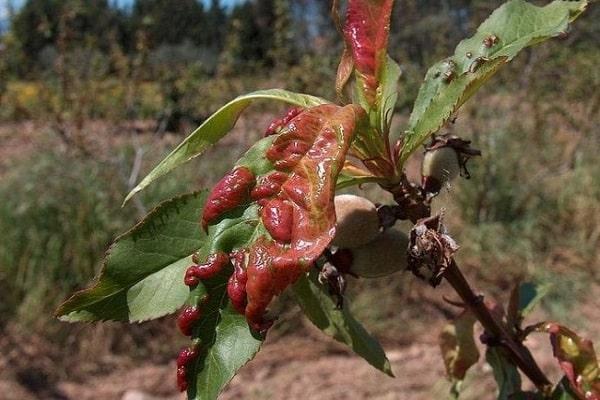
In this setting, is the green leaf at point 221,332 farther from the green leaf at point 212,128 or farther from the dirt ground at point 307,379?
the dirt ground at point 307,379

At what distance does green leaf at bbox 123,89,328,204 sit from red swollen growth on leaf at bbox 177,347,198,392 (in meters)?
0.15

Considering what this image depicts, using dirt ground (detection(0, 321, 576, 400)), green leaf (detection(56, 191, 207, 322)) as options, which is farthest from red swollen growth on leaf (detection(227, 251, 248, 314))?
dirt ground (detection(0, 321, 576, 400))

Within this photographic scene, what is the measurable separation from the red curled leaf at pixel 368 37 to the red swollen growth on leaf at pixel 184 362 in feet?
0.89

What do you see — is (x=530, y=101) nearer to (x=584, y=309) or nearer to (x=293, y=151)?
(x=584, y=309)

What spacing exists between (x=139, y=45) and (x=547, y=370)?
10.4 feet

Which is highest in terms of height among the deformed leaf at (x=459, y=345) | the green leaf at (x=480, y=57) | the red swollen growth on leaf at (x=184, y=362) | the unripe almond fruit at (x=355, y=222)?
the green leaf at (x=480, y=57)

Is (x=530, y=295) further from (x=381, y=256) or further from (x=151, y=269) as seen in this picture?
(x=151, y=269)

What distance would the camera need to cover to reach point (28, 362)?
3436 mm

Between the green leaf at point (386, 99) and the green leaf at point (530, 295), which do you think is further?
the green leaf at point (530, 295)

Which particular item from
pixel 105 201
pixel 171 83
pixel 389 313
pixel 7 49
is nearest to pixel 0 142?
pixel 171 83

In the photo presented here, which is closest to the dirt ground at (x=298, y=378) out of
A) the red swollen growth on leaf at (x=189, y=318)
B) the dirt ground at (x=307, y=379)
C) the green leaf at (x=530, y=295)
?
the dirt ground at (x=307, y=379)

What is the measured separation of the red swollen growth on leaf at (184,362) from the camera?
0.56m

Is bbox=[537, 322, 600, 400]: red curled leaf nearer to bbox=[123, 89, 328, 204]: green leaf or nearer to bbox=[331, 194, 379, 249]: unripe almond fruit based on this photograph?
bbox=[331, 194, 379, 249]: unripe almond fruit

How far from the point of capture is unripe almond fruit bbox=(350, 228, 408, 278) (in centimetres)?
67
